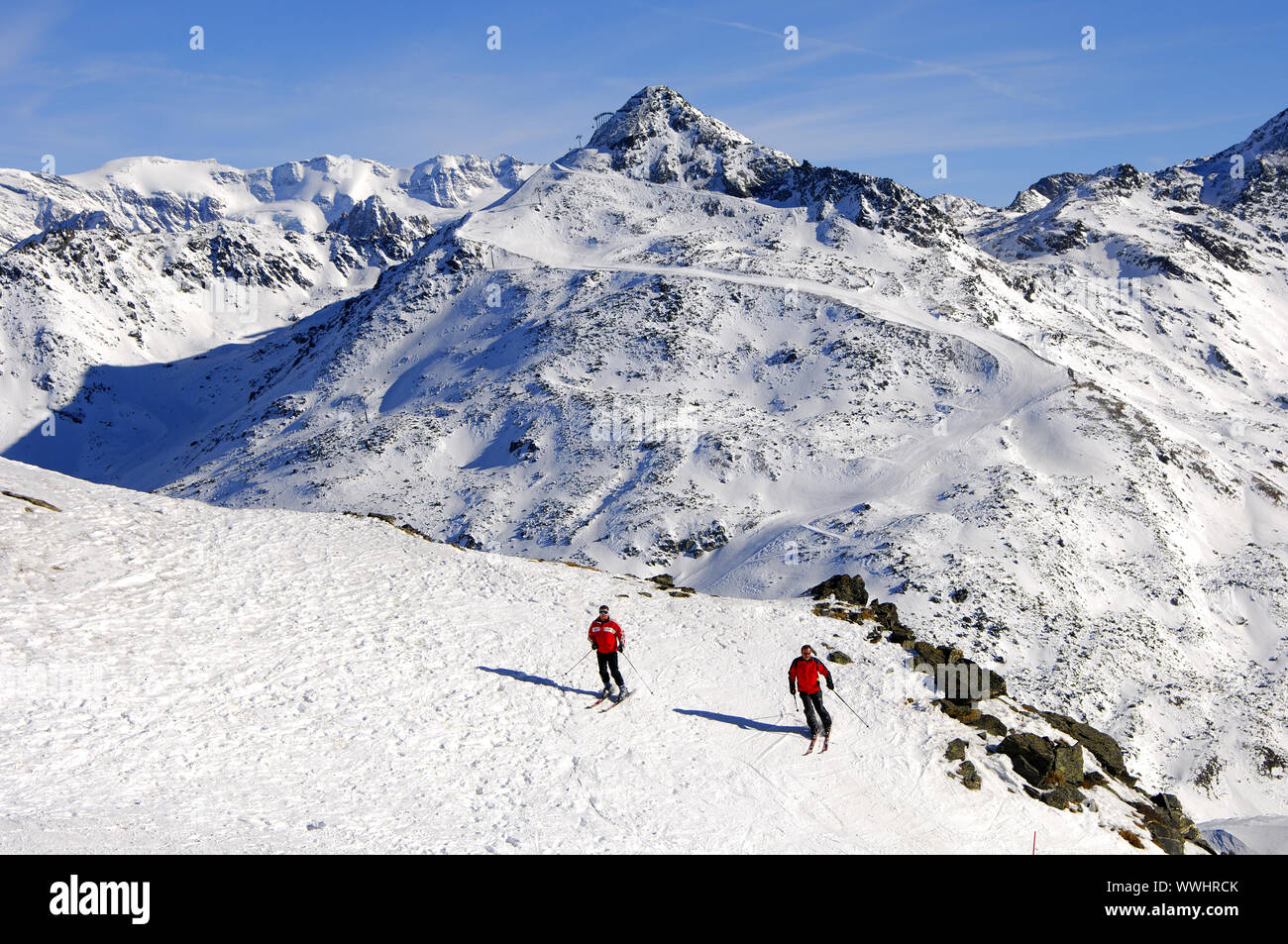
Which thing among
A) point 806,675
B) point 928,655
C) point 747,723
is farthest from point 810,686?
point 928,655

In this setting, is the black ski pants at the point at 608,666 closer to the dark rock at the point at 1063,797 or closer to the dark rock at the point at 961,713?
the dark rock at the point at 961,713

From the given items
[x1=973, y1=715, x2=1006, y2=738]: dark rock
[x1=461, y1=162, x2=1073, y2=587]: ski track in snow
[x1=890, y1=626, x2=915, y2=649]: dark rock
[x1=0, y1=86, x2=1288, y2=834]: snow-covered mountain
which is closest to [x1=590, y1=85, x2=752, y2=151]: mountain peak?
[x1=0, y1=86, x2=1288, y2=834]: snow-covered mountain

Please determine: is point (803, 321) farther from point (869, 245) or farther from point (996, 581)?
point (996, 581)

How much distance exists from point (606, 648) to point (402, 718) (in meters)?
4.52

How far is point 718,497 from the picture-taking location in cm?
5853

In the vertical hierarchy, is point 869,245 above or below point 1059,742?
above

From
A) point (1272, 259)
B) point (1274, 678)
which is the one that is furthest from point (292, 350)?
point (1272, 259)

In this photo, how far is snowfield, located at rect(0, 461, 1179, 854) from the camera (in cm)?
1215

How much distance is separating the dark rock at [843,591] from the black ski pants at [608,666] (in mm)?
11916

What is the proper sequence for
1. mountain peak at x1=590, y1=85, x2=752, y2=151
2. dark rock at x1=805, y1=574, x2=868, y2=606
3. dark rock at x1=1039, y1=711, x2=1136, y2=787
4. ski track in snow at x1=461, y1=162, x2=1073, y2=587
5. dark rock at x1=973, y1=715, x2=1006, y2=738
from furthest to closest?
mountain peak at x1=590, y1=85, x2=752, y2=151 < ski track in snow at x1=461, y1=162, x2=1073, y2=587 < dark rock at x1=805, y1=574, x2=868, y2=606 < dark rock at x1=1039, y1=711, x2=1136, y2=787 < dark rock at x1=973, y1=715, x2=1006, y2=738

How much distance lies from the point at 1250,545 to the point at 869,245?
59858 millimetres

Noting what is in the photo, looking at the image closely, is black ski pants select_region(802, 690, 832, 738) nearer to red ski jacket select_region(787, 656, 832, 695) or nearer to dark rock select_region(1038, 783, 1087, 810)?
red ski jacket select_region(787, 656, 832, 695)

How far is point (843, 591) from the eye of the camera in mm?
27250

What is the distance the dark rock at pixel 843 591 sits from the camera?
2694 cm
